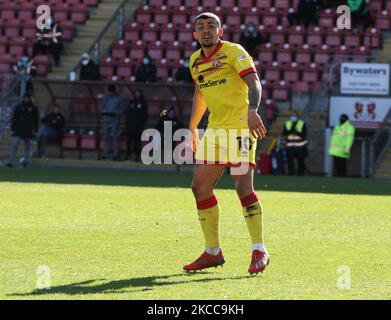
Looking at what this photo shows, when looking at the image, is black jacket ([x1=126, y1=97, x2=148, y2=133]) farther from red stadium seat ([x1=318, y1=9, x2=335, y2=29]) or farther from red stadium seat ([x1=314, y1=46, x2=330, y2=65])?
red stadium seat ([x1=318, y1=9, x2=335, y2=29])

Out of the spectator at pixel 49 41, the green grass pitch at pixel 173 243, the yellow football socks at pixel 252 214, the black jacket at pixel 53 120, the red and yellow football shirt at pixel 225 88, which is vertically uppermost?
the red and yellow football shirt at pixel 225 88

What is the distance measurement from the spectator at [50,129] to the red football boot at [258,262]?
65.8 feet

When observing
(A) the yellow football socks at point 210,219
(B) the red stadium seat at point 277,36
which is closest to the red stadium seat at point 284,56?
(B) the red stadium seat at point 277,36

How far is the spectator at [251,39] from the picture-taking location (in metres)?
29.7

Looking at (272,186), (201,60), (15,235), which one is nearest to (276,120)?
(272,186)

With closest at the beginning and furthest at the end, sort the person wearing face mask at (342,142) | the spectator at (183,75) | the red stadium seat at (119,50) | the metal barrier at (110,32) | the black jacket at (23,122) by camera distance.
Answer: the person wearing face mask at (342,142) → the black jacket at (23,122) → the spectator at (183,75) → the red stadium seat at (119,50) → the metal barrier at (110,32)

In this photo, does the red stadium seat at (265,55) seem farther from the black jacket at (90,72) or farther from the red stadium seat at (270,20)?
the black jacket at (90,72)

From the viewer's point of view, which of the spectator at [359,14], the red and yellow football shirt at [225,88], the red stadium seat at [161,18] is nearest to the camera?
the red and yellow football shirt at [225,88]

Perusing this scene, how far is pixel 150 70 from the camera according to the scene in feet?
96.3

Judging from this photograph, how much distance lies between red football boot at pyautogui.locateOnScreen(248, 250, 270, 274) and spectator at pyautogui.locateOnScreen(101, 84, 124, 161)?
64.7 feet

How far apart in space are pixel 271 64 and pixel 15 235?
62.1 ft

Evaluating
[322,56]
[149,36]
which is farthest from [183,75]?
[322,56]

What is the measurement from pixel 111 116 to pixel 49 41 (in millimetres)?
4429
